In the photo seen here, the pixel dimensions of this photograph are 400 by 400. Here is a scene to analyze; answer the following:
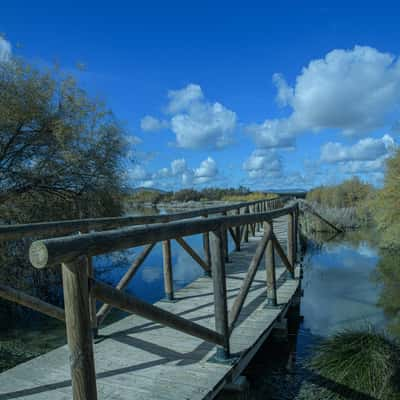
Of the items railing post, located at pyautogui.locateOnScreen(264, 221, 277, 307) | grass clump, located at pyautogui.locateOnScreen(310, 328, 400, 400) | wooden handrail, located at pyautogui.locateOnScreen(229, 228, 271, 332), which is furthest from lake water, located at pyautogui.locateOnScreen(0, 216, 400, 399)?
wooden handrail, located at pyautogui.locateOnScreen(229, 228, 271, 332)

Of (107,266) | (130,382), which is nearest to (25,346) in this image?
(130,382)

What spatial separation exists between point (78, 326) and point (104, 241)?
1.54 ft

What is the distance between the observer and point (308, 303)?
340 inches

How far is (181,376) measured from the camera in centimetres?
310

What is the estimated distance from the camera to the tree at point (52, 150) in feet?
29.8

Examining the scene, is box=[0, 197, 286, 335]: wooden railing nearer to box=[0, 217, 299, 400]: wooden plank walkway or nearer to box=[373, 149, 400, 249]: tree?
box=[0, 217, 299, 400]: wooden plank walkway

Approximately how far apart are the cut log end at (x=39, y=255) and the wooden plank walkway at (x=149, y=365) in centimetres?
168

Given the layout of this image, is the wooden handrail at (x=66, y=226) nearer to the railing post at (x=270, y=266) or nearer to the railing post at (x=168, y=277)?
the railing post at (x=168, y=277)

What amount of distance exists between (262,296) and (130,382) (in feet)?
10.3

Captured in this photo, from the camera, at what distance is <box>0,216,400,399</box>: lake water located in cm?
520

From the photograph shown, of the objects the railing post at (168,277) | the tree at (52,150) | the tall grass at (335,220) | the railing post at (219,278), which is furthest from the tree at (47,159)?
the tall grass at (335,220)

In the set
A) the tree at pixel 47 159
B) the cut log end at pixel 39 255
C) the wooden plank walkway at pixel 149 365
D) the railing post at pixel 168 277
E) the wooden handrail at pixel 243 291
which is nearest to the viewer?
the cut log end at pixel 39 255

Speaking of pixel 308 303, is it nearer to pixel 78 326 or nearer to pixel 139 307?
pixel 139 307

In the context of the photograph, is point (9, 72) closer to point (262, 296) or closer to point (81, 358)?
point (262, 296)
